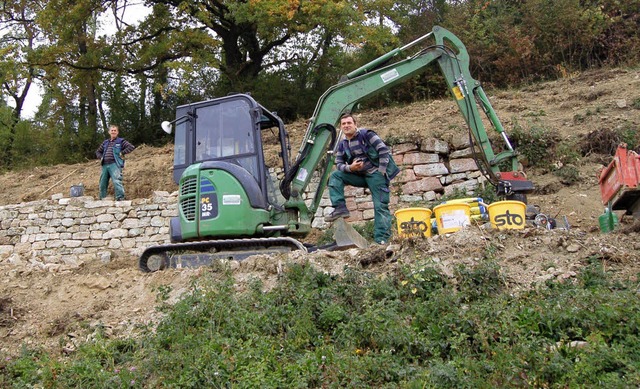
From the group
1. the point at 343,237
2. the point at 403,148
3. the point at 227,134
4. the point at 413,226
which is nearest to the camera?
the point at 413,226

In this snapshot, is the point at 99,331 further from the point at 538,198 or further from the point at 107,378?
the point at 538,198

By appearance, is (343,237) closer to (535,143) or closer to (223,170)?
(223,170)

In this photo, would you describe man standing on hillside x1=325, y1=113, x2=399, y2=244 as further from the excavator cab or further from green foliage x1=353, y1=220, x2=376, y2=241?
green foliage x1=353, y1=220, x2=376, y2=241

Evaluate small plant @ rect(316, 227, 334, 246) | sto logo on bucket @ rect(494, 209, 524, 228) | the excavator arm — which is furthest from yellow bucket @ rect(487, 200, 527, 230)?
small plant @ rect(316, 227, 334, 246)

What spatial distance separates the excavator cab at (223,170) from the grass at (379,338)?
168 cm

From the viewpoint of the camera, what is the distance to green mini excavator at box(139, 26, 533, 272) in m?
8.41

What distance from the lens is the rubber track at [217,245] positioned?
8.27 metres

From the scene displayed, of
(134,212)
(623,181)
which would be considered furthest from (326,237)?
(623,181)

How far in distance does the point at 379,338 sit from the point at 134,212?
9.06 metres

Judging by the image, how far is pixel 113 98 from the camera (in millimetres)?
20375

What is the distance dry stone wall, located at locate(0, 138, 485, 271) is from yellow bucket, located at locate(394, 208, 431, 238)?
16.5 ft

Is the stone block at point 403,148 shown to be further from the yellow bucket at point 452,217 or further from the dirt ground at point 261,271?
the yellow bucket at point 452,217

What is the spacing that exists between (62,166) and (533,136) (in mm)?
11128

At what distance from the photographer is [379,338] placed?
5.58m
